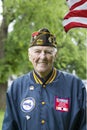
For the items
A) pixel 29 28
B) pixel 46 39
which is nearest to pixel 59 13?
pixel 29 28

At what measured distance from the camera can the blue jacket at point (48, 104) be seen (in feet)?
14.3

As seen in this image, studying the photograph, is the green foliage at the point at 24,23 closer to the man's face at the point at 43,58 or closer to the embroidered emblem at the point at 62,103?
the man's face at the point at 43,58

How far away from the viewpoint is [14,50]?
23.5 m

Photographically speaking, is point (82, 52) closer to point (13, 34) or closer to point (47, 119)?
point (13, 34)

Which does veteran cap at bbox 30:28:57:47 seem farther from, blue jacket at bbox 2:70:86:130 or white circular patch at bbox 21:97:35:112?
white circular patch at bbox 21:97:35:112

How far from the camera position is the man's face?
14.5 ft

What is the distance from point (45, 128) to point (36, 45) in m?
0.73

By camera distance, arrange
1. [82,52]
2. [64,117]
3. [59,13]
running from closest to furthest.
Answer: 1. [64,117]
2. [59,13]
3. [82,52]

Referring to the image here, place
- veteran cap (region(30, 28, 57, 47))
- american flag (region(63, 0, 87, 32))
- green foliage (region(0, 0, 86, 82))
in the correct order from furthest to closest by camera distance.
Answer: green foliage (region(0, 0, 86, 82))
american flag (region(63, 0, 87, 32))
veteran cap (region(30, 28, 57, 47))

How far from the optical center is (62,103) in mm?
4359

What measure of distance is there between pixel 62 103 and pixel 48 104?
14 centimetres

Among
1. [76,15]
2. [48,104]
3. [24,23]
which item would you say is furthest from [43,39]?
[24,23]

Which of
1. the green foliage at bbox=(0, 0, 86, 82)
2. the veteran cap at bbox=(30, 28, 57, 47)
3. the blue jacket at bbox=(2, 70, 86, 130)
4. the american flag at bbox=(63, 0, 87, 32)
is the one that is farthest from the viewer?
the green foliage at bbox=(0, 0, 86, 82)

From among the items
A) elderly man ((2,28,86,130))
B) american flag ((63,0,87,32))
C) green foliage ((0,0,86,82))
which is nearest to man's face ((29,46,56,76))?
elderly man ((2,28,86,130))
